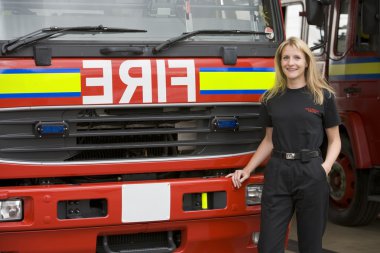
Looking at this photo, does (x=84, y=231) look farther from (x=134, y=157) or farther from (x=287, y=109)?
(x=287, y=109)

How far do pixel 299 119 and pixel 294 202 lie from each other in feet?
1.67

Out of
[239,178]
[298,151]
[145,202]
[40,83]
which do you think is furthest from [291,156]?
[40,83]

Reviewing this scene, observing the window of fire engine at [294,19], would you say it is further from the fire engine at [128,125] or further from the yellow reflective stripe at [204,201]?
the yellow reflective stripe at [204,201]

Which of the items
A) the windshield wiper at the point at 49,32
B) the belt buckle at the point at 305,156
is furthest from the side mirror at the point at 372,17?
the windshield wiper at the point at 49,32

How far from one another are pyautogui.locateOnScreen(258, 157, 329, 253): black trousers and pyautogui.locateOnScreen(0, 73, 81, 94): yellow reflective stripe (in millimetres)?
1268

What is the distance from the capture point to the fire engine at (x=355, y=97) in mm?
6668

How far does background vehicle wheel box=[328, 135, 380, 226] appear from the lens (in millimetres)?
7086

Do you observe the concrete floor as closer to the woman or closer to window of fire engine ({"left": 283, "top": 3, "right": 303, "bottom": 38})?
the woman

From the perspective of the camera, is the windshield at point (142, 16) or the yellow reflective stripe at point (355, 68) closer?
the windshield at point (142, 16)

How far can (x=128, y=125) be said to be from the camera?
445cm

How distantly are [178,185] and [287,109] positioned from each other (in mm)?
788

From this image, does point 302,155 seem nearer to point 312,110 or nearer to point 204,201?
point 312,110

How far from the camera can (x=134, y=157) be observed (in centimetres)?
447

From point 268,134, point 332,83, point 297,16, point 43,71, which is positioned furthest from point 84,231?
point 297,16
